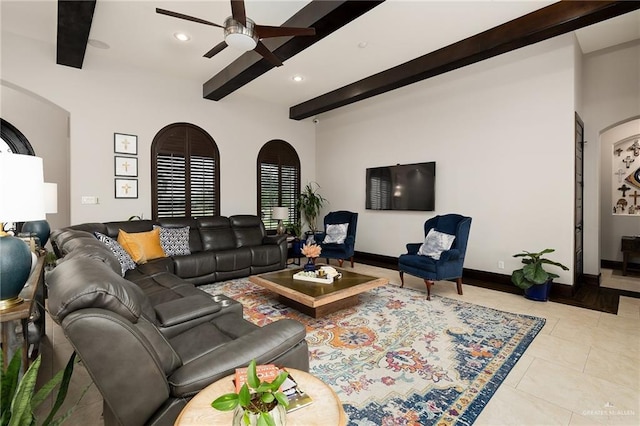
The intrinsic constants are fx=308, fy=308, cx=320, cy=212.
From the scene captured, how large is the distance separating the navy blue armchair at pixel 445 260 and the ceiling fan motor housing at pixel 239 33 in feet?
10.2

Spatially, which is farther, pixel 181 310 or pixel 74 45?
pixel 74 45

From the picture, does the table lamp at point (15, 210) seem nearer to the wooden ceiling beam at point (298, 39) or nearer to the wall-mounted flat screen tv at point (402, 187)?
the wooden ceiling beam at point (298, 39)

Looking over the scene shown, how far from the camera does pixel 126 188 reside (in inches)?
185

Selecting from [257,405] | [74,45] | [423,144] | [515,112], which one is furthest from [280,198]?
[257,405]

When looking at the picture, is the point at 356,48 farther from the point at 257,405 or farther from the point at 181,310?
the point at 257,405

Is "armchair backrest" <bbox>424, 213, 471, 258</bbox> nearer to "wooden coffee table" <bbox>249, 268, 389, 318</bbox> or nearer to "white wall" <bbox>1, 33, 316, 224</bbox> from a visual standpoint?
"wooden coffee table" <bbox>249, 268, 389, 318</bbox>

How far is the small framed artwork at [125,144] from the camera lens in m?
4.59

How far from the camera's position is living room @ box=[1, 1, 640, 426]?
3951 millimetres

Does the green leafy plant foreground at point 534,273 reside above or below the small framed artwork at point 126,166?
below

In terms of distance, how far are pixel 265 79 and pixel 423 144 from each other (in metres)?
2.91

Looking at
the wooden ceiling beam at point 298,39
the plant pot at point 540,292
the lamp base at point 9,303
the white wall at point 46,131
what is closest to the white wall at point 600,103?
the plant pot at point 540,292

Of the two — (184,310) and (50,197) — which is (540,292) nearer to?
(184,310)

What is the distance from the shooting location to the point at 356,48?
159 inches

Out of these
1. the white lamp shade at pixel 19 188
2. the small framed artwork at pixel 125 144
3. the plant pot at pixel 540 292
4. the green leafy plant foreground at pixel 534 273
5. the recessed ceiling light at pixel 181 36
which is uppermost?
the recessed ceiling light at pixel 181 36
